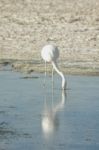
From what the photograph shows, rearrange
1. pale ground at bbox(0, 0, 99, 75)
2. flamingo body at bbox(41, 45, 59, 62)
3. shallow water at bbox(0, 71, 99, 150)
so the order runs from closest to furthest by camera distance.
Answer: shallow water at bbox(0, 71, 99, 150) → flamingo body at bbox(41, 45, 59, 62) → pale ground at bbox(0, 0, 99, 75)

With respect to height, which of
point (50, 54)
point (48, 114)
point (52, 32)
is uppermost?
point (48, 114)

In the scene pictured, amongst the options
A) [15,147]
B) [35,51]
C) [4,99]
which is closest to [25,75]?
[4,99]

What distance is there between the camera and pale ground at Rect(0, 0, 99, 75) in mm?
26359

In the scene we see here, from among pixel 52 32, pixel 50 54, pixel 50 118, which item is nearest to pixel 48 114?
pixel 50 118

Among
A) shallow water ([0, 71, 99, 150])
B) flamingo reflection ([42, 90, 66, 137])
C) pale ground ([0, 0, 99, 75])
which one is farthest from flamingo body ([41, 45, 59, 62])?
flamingo reflection ([42, 90, 66, 137])

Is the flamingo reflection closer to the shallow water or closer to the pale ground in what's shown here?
the shallow water

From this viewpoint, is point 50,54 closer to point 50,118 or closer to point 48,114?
point 48,114

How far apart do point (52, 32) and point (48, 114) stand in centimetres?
1860

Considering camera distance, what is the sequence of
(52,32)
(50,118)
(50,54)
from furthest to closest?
(52,32) < (50,54) < (50,118)

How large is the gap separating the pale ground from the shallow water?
3504mm

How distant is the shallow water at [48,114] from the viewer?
12.0m

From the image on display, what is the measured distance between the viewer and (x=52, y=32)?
1303 inches

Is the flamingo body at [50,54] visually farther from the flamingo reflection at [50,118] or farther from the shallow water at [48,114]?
the flamingo reflection at [50,118]

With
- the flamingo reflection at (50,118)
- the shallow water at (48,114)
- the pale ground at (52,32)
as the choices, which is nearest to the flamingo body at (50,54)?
the shallow water at (48,114)
